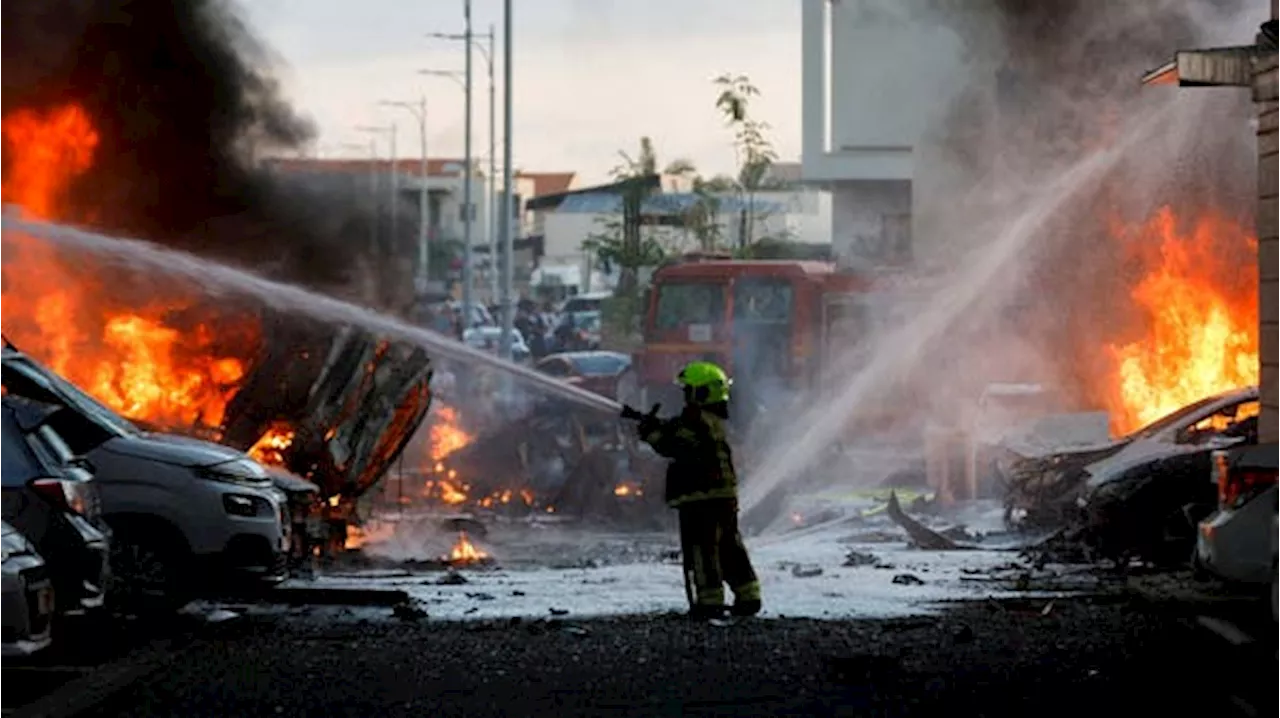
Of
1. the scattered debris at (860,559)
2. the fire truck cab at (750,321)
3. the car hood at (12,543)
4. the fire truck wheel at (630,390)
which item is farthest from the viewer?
the fire truck wheel at (630,390)

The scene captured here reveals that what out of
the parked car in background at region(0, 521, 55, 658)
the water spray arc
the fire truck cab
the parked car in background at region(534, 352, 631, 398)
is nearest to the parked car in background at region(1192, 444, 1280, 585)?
the parked car in background at region(0, 521, 55, 658)

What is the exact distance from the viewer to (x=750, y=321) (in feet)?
88.0

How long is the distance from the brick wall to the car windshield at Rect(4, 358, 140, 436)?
276 inches

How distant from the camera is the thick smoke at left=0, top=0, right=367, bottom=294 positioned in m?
21.0

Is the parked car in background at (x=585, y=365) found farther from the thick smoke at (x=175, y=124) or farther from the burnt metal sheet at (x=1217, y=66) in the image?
the burnt metal sheet at (x=1217, y=66)

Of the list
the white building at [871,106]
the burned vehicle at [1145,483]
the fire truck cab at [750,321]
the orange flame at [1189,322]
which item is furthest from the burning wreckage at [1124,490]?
the white building at [871,106]

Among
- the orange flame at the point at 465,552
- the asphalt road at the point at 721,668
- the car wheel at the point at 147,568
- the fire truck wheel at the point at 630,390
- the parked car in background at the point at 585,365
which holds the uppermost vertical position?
the parked car in background at the point at 585,365

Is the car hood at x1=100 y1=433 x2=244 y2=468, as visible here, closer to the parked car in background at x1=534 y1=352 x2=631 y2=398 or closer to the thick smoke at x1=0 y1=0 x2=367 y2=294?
the thick smoke at x1=0 y1=0 x2=367 y2=294

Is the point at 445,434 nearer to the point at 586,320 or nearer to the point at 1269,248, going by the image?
the point at 1269,248

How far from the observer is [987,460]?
21.8m

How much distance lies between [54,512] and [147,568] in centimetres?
228

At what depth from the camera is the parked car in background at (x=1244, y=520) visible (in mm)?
9125

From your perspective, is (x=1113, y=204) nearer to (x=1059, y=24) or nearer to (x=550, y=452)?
(x=1059, y=24)

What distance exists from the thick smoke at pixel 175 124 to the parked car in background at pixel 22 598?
11758mm
